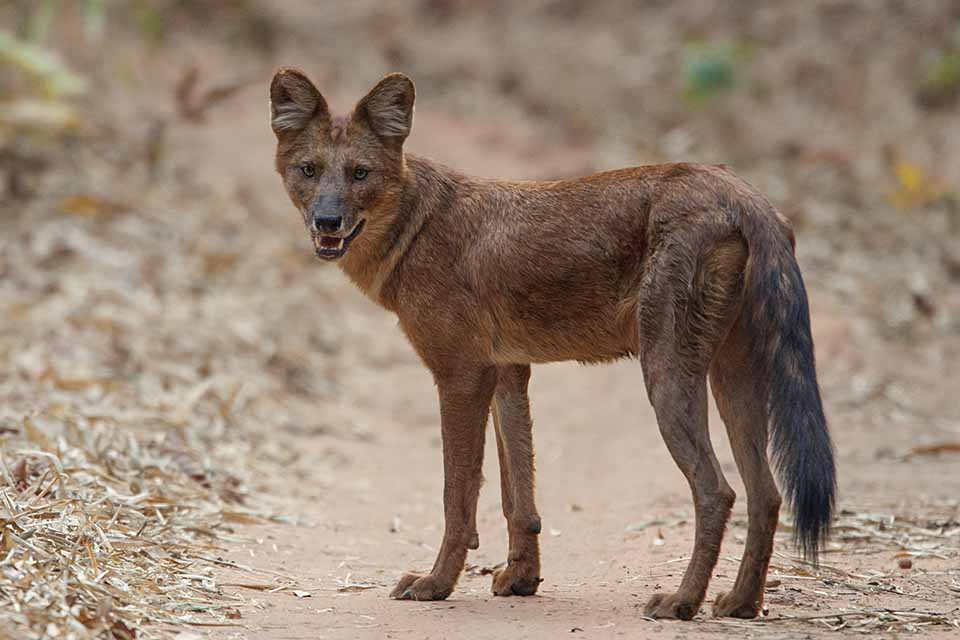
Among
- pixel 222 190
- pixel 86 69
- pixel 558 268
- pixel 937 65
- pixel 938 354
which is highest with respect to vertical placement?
pixel 937 65

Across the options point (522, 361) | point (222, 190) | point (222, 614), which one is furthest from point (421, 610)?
point (222, 190)

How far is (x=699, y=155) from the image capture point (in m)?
19.2

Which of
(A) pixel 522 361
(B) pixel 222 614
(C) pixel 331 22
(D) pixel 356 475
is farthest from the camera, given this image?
(C) pixel 331 22

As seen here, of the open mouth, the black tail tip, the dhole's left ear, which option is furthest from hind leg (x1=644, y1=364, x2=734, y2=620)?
the dhole's left ear

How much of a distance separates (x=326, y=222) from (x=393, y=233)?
37 cm

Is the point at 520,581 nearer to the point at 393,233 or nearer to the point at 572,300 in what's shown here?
the point at 572,300

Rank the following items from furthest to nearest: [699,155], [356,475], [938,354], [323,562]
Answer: [699,155]
[938,354]
[356,475]
[323,562]

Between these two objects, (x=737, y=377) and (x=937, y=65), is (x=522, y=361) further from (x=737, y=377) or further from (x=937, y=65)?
(x=937, y=65)

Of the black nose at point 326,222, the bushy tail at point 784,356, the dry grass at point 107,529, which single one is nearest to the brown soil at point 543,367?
the dry grass at point 107,529

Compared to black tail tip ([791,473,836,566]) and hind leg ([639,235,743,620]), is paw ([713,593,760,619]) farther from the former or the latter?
black tail tip ([791,473,836,566])

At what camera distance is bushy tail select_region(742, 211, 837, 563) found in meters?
4.80

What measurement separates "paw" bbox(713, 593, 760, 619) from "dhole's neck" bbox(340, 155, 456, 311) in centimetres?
189

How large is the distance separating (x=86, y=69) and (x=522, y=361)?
45.3 ft

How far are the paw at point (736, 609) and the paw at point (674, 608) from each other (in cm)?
12
